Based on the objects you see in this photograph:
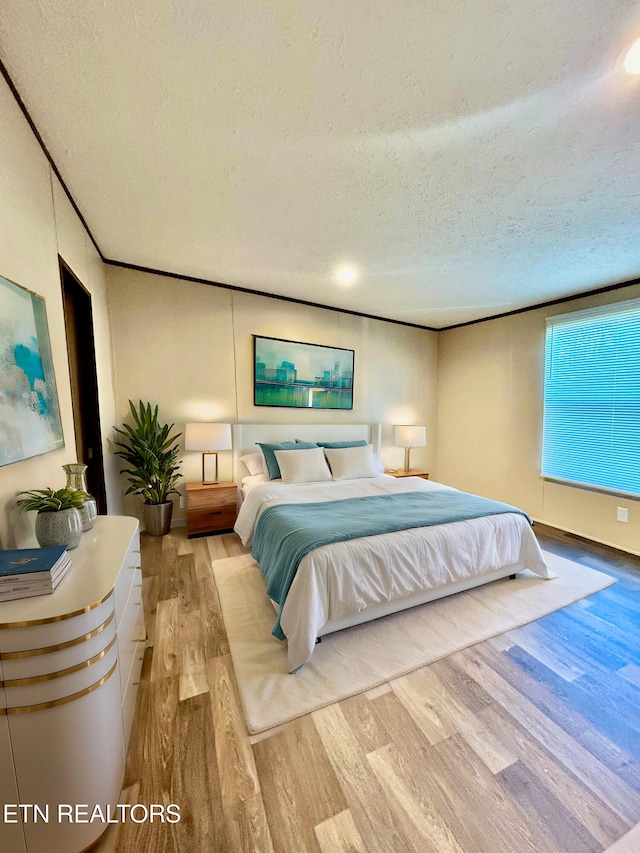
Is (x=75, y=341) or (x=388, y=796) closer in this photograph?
(x=388, y=796)

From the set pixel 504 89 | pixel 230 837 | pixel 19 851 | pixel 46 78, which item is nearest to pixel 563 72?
pixel 504 89

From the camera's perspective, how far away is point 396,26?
111 cm

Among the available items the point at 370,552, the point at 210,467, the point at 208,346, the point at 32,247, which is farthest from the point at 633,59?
the point at 210,467

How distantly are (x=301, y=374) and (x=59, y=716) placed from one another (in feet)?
11.4

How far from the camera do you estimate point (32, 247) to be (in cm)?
148

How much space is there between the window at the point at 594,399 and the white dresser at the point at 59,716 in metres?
4.23

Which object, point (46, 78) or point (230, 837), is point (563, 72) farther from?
point (230, 837)

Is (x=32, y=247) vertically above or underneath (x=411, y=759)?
above

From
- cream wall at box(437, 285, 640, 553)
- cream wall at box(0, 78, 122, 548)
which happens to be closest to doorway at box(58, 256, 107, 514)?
cream wall at box(0, 78, 122, 548)

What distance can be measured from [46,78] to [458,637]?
3.40 m

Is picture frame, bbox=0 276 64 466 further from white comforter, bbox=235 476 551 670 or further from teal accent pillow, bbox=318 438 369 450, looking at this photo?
teal accent pillow, bbox=318 438 369 450

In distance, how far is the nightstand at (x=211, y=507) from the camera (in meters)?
3.29

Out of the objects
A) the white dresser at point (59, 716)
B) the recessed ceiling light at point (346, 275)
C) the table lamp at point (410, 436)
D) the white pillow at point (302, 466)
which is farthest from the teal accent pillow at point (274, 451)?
the white dresser at point (59, 716)

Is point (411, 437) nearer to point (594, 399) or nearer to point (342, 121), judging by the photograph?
point (594, 399)
